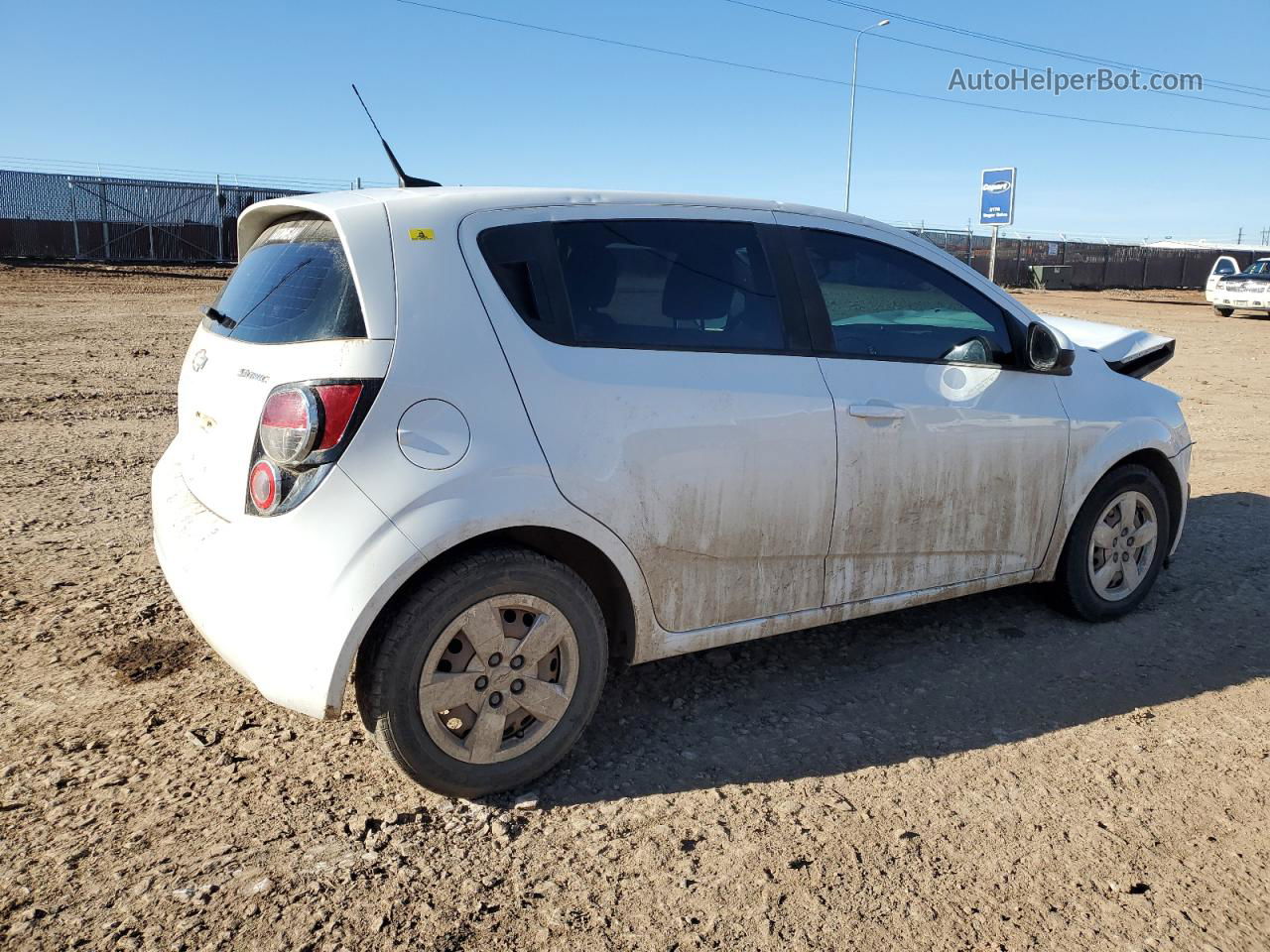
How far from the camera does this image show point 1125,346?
486 cm

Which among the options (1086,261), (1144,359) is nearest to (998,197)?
(1086,261)

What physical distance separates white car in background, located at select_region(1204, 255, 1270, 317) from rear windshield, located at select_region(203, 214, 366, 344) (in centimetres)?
3000

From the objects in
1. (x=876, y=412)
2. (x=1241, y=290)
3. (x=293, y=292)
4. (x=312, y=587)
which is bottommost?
(x=312, y=587)

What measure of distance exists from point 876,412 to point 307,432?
1.98m

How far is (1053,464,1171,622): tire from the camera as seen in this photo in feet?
14.7

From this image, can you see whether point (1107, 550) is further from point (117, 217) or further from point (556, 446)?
point (117, 217)

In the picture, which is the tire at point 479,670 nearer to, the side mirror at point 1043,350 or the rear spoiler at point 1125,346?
the side mirror at point 1043,350

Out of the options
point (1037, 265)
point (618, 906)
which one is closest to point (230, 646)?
point (618, 906)

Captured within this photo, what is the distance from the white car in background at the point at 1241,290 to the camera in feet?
89.4

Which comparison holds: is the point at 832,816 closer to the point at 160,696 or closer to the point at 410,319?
the point at 410,319

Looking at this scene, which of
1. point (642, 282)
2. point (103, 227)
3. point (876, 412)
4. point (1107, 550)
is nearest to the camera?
point (642, 282)

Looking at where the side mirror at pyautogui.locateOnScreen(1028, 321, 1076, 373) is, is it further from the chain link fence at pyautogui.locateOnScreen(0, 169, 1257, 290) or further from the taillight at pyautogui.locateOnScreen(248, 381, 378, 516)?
the chain link fence at pyautogui.locateOnScreen(0, 169, 1257, 290)

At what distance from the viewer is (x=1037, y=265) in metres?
44.5

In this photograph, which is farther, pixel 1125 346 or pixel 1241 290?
pixel 1241 290
